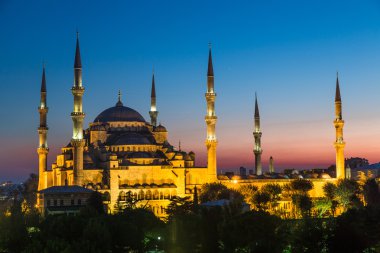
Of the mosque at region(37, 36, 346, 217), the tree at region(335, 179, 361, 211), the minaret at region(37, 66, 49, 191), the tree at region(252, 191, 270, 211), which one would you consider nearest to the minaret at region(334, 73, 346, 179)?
the mosque at region(37, 36, 346, 217)

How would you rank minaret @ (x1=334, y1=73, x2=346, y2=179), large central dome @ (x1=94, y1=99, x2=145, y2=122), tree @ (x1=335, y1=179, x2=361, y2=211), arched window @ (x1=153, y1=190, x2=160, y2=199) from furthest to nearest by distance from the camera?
minaret @ (x1=334, y1=73, x2=346, y2=179)
large central dome @ (x1=94, y1=99, x2=145, y2=122)
tree @ (x1=335, y1=179, x2=361, y2=211)
arched window @ (x1=153, y1=190, x2=160, y2=199)

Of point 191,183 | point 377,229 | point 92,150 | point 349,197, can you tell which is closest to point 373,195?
point 349,197

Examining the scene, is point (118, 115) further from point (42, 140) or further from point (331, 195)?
point (331, 195)

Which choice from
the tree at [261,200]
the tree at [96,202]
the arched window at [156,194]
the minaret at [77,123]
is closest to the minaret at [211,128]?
the tree at [261,200]

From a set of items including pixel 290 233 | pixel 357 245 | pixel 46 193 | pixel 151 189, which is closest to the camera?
pixel 357 245

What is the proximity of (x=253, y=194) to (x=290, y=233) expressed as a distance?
2872 centimetres

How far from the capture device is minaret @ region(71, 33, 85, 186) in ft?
226

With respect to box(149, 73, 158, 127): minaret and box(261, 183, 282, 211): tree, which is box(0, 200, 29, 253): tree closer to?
box(261, 183, 282, 211): tree

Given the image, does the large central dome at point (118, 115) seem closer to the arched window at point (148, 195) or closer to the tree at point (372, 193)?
the arched window at point (148, 195)

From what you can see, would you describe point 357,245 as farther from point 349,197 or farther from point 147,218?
point 349,197

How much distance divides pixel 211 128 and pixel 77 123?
38.6ft

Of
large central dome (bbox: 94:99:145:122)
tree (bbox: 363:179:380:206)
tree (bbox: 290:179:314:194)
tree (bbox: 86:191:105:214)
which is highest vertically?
large central dome (bbox: 94:99:145:122)

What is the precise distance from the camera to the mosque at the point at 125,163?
69.6m

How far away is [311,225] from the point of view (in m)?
43.9
